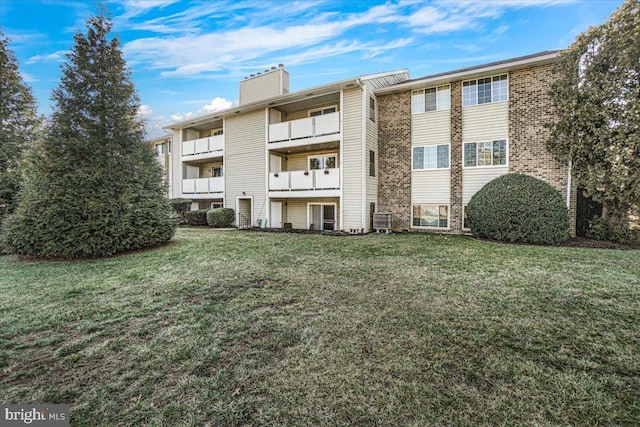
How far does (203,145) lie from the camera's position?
723 inches

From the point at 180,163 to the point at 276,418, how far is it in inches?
814

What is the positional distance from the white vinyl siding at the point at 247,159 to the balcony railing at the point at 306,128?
1270 millimetres

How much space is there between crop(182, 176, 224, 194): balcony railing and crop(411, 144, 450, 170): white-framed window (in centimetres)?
1163

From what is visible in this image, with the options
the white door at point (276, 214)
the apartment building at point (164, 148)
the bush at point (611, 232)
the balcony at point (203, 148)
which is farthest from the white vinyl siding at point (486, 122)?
the apartment building at point (164, 148)

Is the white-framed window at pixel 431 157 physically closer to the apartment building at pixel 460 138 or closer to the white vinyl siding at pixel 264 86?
the apartment building at pixel 460 138

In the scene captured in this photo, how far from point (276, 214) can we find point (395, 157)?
285 inches

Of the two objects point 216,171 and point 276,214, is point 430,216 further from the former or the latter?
point 216,171

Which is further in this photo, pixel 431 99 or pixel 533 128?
pixel 431 99

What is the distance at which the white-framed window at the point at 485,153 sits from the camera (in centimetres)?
1189

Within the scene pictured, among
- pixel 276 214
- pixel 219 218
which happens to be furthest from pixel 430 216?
pixel 219 218

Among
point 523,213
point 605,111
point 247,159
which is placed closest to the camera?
point 605,111

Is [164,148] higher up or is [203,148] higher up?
[164,148]

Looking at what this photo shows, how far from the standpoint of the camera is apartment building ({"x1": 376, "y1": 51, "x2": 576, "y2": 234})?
438 inches

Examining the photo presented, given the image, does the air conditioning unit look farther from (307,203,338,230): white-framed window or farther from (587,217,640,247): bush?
(587,217,640,247): bush
